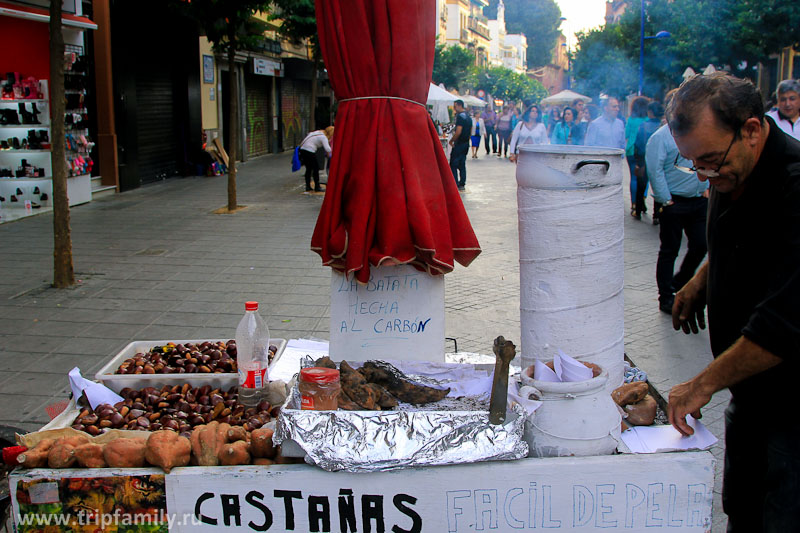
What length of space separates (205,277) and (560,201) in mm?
A: 5980

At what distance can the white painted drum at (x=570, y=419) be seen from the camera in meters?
2.42

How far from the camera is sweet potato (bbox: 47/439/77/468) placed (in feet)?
8.16

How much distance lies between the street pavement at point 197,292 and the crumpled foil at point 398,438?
A: 169 centimetres

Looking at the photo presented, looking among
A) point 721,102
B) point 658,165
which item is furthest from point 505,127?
point 721,102

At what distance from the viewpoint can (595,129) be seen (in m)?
12.0

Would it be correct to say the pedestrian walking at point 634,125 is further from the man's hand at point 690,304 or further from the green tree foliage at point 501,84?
the green tree foliage at point 501,84

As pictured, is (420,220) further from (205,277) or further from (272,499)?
(205,277)

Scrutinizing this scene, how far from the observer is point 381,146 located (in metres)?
3.30

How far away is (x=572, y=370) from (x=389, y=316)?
1.26 m

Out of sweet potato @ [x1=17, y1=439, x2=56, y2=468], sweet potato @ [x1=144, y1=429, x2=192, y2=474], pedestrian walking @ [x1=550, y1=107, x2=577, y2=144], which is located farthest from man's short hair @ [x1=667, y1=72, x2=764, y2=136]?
pedestrian walking @ [x1=550, y1=107, x2=577, y2=144]

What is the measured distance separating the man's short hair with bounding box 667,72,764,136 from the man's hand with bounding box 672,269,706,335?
0.84 m

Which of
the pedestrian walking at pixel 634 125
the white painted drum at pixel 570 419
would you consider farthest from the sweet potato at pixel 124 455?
the pedestrian walking at pixel 634 125

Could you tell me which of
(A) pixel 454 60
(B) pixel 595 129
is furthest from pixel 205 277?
(A) pixel 454 60

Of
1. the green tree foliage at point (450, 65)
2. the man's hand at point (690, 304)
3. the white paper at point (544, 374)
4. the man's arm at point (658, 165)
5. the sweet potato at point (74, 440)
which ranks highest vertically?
the green tree foliage at point (450, 65)
